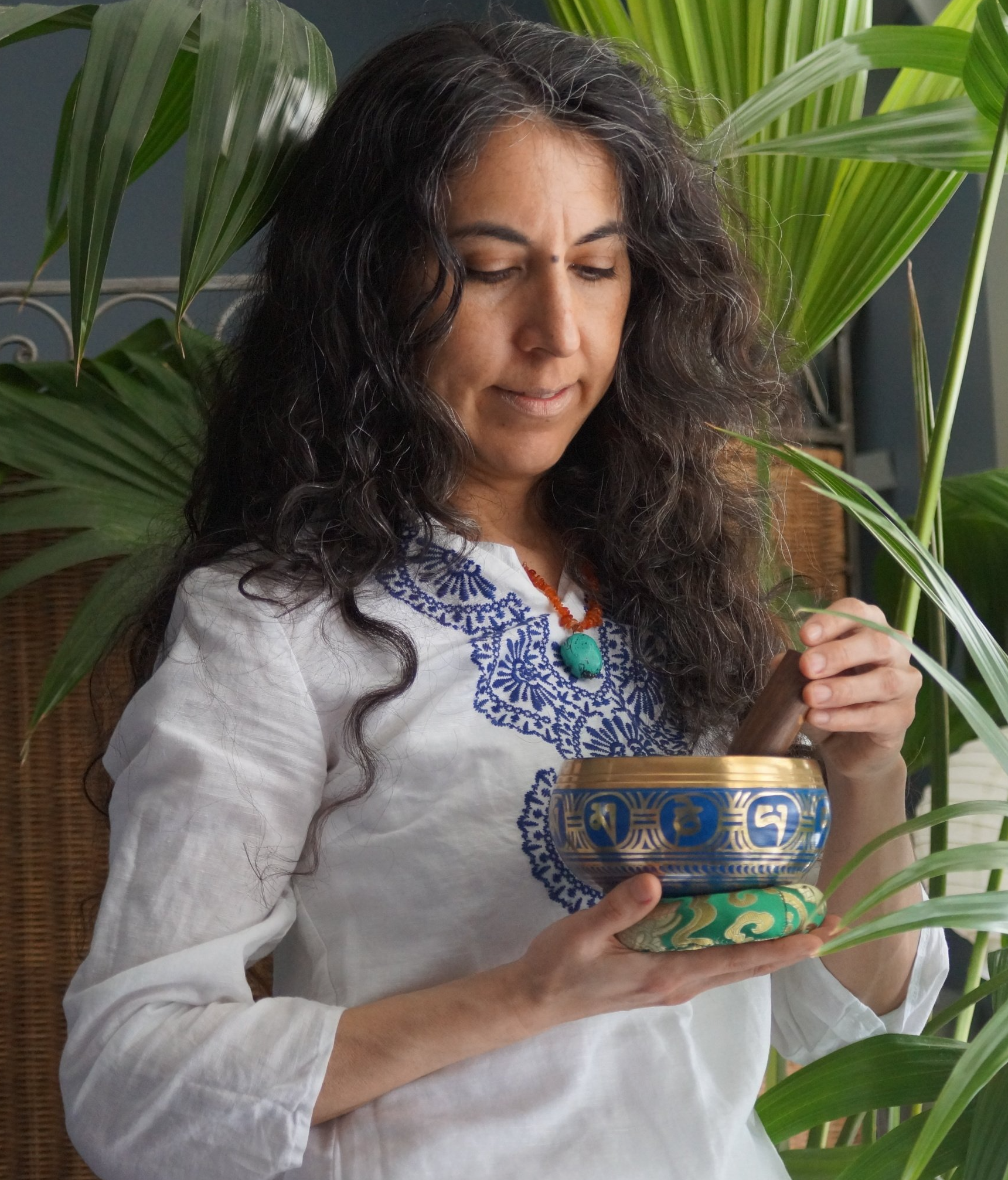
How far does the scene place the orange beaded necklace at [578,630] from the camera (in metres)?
0.85

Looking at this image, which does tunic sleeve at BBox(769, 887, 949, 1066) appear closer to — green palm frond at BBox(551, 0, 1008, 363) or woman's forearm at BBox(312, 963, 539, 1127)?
woman's forearm at BBox(312, 963, 539, 1127)

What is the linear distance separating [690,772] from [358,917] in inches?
9.9

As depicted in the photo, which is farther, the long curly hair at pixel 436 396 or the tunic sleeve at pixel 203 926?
the long curly hair at pixel 436 396

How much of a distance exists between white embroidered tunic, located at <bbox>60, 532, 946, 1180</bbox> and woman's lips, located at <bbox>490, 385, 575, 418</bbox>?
96mm

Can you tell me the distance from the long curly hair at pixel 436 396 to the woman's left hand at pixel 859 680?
14 cm

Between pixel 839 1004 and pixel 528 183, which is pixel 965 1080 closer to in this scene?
pixel 839 1004

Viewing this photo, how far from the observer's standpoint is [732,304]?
40.9 inches

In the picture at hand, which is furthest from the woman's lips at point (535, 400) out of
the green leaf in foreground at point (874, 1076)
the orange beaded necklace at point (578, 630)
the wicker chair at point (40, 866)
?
the wicker chair at point (40, 866)

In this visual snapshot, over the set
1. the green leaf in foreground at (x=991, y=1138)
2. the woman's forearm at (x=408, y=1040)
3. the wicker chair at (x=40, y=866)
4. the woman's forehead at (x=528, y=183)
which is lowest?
the wicker chair at (x=40, y=866)

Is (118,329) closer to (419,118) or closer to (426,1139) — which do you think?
(419,118)

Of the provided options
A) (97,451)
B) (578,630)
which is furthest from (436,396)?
(97,451)

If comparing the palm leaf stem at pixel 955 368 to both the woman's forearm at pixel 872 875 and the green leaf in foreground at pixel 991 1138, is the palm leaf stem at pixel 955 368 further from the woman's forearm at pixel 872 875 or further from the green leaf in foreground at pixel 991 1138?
the green leaf in foreground at pixel 991 1138

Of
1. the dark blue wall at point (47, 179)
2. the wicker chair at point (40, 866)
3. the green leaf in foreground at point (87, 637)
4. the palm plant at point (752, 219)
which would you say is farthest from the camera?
the dark blue wall at point (47, 179)

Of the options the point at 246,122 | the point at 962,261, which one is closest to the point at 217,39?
the point at 246,122
